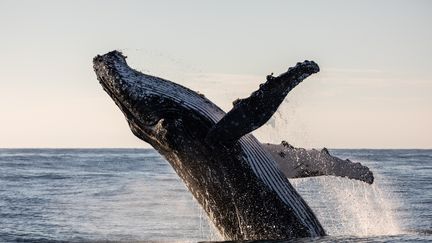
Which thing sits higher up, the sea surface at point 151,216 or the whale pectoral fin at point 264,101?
the whale pectoral fin at point 264,101

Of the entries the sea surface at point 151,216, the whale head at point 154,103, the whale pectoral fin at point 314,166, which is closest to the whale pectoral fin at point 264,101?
the whale head at point 154,103

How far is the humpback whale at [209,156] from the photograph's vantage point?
8.56m

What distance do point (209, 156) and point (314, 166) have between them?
59.6 inches

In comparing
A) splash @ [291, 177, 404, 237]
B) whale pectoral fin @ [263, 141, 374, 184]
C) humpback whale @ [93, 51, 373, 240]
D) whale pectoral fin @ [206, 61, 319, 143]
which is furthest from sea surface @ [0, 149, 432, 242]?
whale pectoral fin @ [206, 61, 319, 143]

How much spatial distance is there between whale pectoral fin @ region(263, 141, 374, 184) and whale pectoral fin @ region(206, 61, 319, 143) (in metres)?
1.45

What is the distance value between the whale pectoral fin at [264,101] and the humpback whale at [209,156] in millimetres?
309

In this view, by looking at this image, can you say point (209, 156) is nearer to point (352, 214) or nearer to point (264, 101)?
point (264, 101)

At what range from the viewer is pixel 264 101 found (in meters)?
7.76

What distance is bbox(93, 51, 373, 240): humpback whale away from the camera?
8.56 m

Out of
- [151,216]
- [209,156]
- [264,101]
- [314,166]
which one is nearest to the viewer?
[264,101]

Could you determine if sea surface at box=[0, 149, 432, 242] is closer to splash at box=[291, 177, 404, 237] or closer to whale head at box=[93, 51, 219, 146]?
splash at box=[291, 177, 404, 237]

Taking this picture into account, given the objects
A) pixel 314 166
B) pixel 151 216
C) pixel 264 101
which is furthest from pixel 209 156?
pixel 151 216

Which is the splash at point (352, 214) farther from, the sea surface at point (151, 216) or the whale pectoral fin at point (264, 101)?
the whale pectoral fin at point (264, 101)

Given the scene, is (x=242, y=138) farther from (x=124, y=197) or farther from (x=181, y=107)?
(x=124, y=197)
